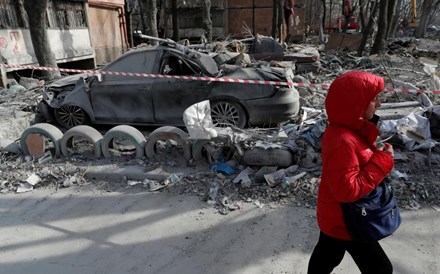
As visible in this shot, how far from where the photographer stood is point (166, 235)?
328 centimetres

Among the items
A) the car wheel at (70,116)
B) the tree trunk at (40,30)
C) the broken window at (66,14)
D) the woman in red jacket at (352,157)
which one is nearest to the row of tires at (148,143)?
the car wheel at (70,116)

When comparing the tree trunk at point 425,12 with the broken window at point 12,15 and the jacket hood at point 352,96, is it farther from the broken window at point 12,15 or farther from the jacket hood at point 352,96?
the jacket hood at point 352,96

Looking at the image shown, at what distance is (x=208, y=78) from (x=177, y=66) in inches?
27.2

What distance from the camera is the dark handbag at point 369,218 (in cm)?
179

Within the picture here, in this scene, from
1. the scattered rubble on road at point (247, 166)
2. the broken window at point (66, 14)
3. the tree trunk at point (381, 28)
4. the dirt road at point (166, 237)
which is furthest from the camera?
the tree trunk at point (381, 28)

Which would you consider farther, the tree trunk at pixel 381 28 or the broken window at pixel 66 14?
the tree trunk at pixel 381 28

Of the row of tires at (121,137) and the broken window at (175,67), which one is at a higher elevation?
the broken window at (175,67)

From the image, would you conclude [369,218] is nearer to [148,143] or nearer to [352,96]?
[352,96]

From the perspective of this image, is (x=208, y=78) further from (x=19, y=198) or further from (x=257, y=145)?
(x=19, y=198)

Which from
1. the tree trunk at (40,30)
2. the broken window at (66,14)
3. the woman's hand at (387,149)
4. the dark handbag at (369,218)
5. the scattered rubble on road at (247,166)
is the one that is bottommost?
the scattered rubble on road at (247,166)

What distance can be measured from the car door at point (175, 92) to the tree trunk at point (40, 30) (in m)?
4.85

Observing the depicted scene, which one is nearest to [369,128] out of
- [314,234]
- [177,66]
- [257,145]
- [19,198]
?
[314,234]

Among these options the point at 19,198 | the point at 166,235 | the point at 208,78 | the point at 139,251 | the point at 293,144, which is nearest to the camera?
the point at 139,251

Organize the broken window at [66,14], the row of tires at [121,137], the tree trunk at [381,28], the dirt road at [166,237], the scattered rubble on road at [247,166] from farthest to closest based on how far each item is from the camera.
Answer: the tree trunk at [381,28] → the broken window at [66,14] → the row of tires at [121,137] → the scattered rubble on road at [247,166] → the dirt road at [166,237]
